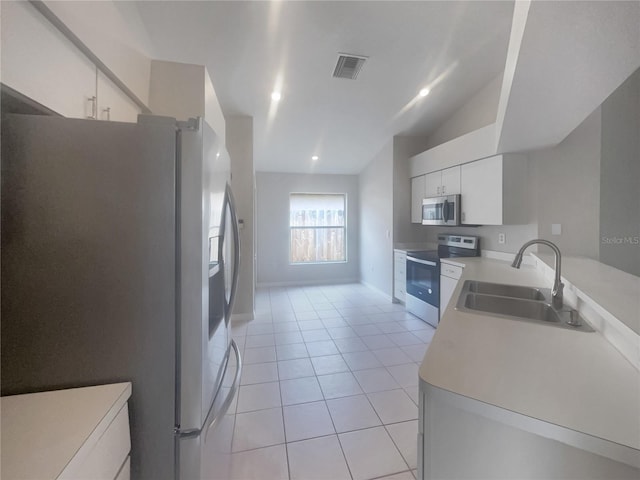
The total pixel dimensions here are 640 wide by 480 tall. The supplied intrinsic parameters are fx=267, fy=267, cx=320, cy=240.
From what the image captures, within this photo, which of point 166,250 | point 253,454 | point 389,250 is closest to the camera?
point 166,250

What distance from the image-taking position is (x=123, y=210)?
877 mm

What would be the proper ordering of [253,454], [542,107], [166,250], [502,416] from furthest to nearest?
1. [542,107]
2. [253,454]
3. [166,250]
4. [502,416]

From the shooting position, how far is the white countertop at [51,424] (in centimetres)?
57

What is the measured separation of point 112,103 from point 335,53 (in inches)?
79.2

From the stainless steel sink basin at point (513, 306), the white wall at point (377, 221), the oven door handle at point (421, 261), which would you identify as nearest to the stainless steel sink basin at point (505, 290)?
the stainless steel sink basin at point (513, 306)

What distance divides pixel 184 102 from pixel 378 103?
2450 millimetres

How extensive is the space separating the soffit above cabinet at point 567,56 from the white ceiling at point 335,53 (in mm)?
1046

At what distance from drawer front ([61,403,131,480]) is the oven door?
3283mm

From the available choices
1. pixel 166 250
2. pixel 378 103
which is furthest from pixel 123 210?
pixel 378 103

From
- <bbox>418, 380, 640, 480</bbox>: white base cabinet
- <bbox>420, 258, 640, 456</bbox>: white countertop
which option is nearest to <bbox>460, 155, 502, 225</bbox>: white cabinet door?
<bbox>420, 258, 640, 456</bbox>: white countertop

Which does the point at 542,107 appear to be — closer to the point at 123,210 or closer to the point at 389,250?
the point at 123,210

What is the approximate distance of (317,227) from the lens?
6.05 m

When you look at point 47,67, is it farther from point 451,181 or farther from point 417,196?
point 417,196

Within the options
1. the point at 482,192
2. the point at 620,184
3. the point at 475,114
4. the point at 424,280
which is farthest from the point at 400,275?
the point at 620,184
